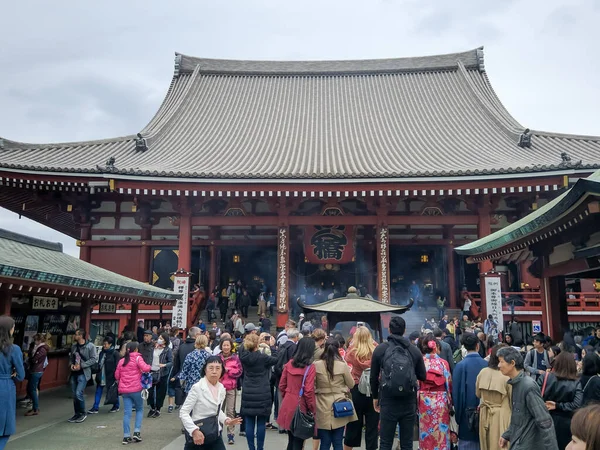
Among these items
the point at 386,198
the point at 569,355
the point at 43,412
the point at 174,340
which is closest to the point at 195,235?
the point at 386,198

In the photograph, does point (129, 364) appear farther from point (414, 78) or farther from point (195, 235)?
point (414, 78)

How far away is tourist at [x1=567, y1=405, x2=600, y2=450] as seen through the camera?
213 cm

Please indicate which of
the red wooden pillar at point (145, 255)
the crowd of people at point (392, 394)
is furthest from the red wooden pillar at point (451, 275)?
the crowd of people at point (392, 394)

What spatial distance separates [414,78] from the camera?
27500mm

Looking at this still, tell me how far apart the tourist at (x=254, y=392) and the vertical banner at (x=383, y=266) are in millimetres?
10678

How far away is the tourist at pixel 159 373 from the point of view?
902 cm

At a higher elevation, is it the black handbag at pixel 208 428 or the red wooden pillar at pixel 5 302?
the red wooden pillar at pixel 5 302

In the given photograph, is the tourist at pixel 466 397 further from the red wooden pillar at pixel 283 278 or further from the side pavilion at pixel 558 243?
the red wooden pillar at pixel 283 278

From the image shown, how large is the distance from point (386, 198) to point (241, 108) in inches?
463

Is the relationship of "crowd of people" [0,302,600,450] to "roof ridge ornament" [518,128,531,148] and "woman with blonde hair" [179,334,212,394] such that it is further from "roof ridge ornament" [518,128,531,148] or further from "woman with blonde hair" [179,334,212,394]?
"roof ridge ornament" [518,128,531,148]

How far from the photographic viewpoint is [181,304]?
52.5ft

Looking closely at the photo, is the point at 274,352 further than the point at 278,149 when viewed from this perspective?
No

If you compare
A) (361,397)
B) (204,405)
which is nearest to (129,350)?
(204,405)

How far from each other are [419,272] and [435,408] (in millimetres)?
15901
